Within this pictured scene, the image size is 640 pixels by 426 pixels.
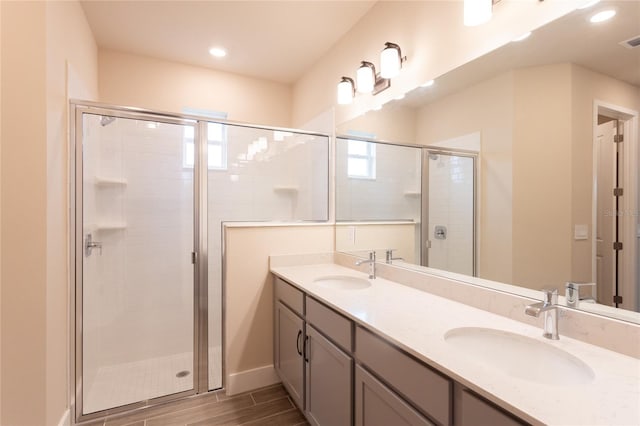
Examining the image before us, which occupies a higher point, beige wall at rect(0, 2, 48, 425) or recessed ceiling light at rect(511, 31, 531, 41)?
recessed ceiling light at rect(511, 31, 531, 41)

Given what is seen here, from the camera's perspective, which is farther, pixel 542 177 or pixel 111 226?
pixel 111 226

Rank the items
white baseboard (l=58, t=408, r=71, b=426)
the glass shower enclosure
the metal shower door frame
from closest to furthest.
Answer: the metal shower door frame, white baseboard (l=58, t=408, r=71, b=426), the glass shower enclosure

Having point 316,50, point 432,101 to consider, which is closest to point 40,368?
point 432,101

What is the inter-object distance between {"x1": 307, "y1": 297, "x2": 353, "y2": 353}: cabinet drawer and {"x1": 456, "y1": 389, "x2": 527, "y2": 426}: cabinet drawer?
569mm

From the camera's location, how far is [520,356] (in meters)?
1.07

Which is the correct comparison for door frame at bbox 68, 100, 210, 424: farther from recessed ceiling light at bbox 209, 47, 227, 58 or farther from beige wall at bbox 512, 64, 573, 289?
beige wall at bbox 512, 64, 573, 289

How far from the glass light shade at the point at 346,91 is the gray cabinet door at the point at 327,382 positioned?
172 centimetres

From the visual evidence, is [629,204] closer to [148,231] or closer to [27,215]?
[27,215]

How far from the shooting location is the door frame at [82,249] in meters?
1.94

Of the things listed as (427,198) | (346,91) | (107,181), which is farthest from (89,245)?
(427,198)

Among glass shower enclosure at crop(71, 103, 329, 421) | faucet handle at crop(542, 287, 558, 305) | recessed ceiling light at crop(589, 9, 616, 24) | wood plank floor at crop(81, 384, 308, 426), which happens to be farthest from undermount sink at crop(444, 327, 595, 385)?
glass shower enclosure at crop(71, 103, 329, 421)

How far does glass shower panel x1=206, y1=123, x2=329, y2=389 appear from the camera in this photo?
7.89 feet

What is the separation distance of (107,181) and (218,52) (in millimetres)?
1609

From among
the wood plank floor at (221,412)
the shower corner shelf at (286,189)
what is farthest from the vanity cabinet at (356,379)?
the shower corner shelf at (286,189)
